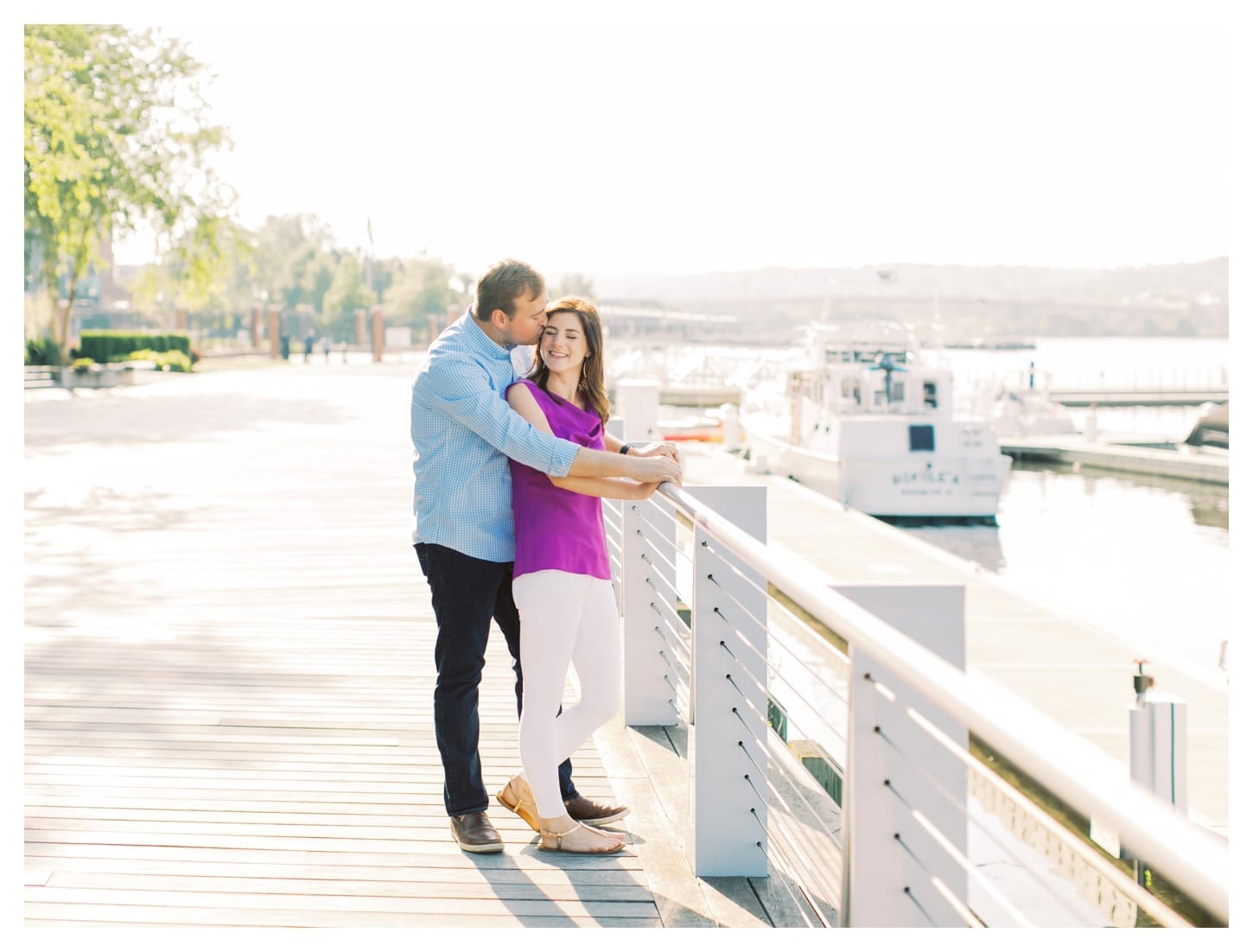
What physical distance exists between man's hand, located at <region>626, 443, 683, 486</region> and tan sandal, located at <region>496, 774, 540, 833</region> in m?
1.01

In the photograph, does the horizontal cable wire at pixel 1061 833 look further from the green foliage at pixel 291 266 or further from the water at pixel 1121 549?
the green foliage at pixel 291 266

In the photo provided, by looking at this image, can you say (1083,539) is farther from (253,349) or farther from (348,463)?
(253,349)

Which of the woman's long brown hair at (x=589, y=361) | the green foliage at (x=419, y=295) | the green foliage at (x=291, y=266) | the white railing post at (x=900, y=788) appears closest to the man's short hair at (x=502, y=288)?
the woman's long brown hair at (x=589, y=361)

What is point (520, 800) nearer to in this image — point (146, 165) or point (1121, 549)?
point (1121, 549)

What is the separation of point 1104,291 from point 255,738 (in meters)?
137

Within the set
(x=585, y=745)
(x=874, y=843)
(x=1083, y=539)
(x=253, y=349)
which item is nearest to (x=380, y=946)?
(x=874, y=843)

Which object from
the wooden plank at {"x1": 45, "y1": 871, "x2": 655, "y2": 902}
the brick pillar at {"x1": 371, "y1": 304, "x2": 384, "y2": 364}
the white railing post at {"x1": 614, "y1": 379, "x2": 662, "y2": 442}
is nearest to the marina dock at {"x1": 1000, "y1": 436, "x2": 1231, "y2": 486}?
the white railing post at {"x1": 614, "y1": 379, "x2": 662, "y2": 442}

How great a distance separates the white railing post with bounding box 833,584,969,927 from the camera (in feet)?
7.35

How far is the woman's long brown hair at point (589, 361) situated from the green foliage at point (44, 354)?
37.7 metres

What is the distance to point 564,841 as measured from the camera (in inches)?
149

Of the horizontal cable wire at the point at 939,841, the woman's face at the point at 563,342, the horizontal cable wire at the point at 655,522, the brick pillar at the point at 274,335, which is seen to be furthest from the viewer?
the brick pillar at the point at 274,335

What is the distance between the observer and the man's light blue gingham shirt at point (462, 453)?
3598mm

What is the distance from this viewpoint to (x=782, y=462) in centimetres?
3067

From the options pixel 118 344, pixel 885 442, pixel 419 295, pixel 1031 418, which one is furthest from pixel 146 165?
pixel 419 295
